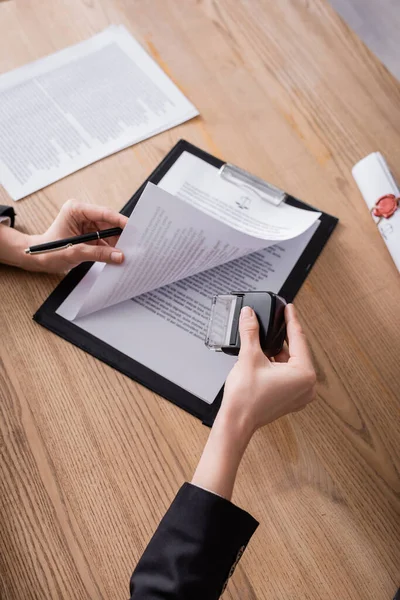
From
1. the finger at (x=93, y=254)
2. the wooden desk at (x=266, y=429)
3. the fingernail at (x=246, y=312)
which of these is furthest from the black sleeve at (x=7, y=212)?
the fingernail at (x=246, y=312)

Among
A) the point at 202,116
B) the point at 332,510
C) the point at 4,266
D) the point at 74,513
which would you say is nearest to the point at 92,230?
the point at 4,266

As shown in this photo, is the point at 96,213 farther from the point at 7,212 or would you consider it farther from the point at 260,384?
the point at 260,384

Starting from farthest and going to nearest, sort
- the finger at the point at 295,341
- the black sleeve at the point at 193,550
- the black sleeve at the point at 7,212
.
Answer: the black sleeve at the point at 7,212
the finger at the point at 295,341
the black sleeve at the point at 193,550

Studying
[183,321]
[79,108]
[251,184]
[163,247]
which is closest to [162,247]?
[163,247]

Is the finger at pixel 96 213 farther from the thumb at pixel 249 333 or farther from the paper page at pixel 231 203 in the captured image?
the thumb at pixel 249 333

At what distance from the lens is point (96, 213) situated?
74 centimetres

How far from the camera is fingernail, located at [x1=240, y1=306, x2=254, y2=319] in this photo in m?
0.65

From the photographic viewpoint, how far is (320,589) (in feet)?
2.01

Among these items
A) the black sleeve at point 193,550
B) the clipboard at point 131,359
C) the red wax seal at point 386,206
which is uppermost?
the red wax seal at point 386,206

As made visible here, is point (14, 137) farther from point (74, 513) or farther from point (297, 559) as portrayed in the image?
point (297, 559)

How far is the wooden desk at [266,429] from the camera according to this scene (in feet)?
2.02

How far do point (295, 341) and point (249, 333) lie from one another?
6 centimetres

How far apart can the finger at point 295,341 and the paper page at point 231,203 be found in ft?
0.47

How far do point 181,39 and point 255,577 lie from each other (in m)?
0.87
